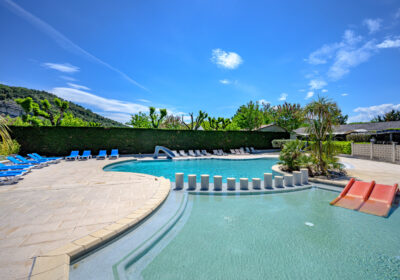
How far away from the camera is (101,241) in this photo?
9.89 feet

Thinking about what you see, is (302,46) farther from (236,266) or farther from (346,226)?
(236,266)

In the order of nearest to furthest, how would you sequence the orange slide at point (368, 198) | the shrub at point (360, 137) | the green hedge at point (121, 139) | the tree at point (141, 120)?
the orange slide at point (368, 198) < the green hedge at point (121, 139) < the shrub at point (360, 137) < the tree at point (141, 120)

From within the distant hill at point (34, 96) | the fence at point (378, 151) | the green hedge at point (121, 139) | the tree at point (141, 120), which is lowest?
the fence at point (378, 151)

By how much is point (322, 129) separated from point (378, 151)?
8879 millimetres

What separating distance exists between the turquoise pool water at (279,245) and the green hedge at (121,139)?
14134 millimetres

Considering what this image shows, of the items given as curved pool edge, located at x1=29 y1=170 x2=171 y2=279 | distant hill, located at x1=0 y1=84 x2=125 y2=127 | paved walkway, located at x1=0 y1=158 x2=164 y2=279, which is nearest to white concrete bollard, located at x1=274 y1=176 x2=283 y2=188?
paved walkway, located at x1=0 y1=158 x2=164 y2=279

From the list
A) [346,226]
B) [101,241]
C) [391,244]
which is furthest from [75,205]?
[391,244]

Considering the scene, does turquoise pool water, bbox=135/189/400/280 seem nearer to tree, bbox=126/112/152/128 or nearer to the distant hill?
tree, bbox=126/112/152/128

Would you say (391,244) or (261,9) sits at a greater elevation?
(261,9)

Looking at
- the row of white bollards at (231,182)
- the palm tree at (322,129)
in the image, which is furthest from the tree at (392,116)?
the row of white bollards at (231,182)

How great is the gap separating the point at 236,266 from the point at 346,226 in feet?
10.5

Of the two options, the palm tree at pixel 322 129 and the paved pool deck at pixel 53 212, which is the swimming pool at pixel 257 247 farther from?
the palm tree at pixel 322 129

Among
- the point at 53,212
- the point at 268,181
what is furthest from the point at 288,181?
the point at 53,212

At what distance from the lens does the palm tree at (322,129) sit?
28.6 feet
